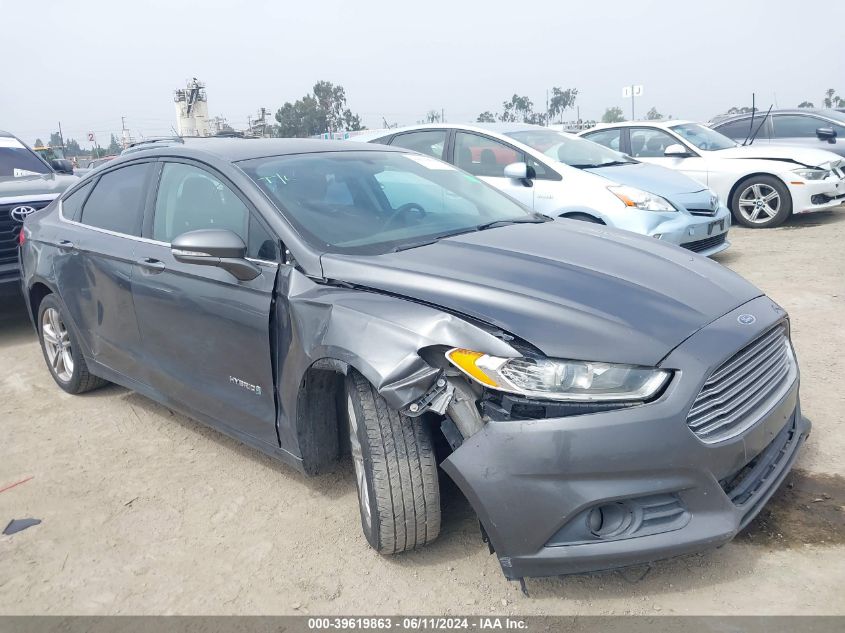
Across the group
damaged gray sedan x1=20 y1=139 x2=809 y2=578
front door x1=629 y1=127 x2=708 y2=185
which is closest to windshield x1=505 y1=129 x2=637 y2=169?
front door x1=629 y1=127 x2=708 y2=185

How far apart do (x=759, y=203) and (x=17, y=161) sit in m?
8.94

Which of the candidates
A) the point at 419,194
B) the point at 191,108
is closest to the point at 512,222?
the point at 419,194

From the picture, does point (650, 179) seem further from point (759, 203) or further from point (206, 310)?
point (206, 310)

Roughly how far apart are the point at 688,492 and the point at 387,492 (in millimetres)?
1005

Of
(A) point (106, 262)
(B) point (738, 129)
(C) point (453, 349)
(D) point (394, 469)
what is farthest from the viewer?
(B) point (738, 129)

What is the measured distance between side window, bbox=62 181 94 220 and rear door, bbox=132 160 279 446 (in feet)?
3.30

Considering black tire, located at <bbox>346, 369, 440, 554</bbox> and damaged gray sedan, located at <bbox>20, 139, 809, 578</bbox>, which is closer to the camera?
damaged gray sedan, located at <bbox>20, 139, 809, 578</bbox>

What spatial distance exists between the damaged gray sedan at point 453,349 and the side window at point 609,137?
259 inches

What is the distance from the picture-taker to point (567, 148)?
7.54m

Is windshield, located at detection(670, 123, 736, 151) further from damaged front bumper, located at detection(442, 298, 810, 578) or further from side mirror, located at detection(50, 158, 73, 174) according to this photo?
damaged front bumper, located at detection(442, 298, 810, 578)

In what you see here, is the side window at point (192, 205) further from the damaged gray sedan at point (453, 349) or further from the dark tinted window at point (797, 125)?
the dark tinted window at point (797, 125)

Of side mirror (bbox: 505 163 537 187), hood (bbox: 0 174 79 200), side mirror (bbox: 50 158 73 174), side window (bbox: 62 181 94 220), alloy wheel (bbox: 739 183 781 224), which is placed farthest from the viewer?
alloy wheel (bbox: 739 183 781 224)

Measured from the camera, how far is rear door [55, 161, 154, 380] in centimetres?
387

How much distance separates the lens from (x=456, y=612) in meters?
2.45
